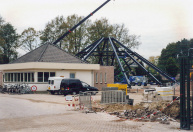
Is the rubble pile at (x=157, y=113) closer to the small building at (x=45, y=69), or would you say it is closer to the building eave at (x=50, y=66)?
the building eave at (x=50, y=66)

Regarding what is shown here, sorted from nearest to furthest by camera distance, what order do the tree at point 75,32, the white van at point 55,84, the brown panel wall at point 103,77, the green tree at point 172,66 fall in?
the white van at point 55,84
the brown panel wall at point 103,77
the tree at point 75,32
the green tree at point 172,66

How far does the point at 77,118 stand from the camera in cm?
1452

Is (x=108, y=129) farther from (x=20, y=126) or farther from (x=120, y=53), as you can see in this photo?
(x=120, y=53)

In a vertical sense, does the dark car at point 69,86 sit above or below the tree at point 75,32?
below

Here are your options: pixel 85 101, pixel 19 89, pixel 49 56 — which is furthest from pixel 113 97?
pixel 49 56

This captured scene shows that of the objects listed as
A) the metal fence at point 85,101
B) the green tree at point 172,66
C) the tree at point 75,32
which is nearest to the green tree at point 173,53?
the green tree at point 172,66

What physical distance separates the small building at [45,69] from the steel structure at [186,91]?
27.0 metres

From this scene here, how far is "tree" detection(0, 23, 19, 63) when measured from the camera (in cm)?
7181

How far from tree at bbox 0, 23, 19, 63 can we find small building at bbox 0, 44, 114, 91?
95.6 ft

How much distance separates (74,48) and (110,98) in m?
43.5

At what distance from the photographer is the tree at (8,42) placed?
71812 millimetres

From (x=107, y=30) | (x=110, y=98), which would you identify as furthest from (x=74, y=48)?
(x=110, y=98)

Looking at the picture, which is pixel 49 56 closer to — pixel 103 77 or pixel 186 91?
pixel 103 77

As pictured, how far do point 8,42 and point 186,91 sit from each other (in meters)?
68.1
